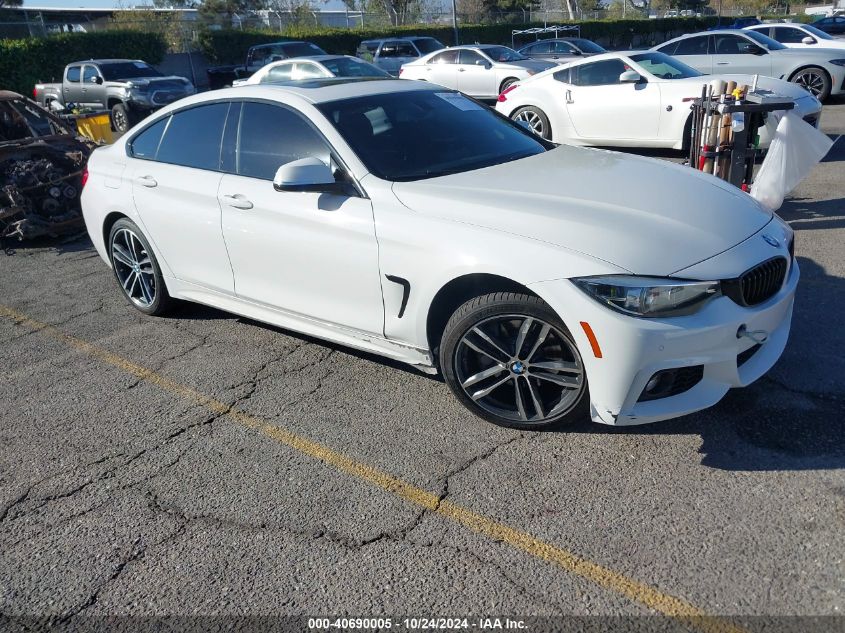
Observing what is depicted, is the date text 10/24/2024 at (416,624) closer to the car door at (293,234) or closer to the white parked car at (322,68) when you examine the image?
the car door at (293,234)

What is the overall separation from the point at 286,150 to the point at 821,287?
3822 millimetres

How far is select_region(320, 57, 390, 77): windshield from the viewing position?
619 inches

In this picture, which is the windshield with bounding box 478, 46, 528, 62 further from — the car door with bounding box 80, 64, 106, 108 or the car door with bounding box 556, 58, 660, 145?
the car door with bounding box 80, 64, 106, 108

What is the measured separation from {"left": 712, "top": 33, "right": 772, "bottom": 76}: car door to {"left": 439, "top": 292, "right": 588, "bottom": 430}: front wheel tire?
1185cm

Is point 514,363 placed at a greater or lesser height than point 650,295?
lesser

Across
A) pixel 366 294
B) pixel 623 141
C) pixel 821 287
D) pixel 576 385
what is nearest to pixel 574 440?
pixel 576 385

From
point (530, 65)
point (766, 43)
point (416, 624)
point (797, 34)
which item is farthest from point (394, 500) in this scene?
point (797, 34)

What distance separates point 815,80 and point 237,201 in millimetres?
13474

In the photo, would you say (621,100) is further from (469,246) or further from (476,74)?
(476,74)

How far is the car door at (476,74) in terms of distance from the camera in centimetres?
1697

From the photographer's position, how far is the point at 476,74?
17156mm

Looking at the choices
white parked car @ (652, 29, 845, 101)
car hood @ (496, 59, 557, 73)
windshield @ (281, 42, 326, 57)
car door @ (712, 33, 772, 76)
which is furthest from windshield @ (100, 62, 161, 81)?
car door @ (712, 33, 772, 76)

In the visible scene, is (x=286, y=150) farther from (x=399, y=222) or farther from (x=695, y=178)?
(x=695, y=178)

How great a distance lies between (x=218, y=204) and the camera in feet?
14.9
